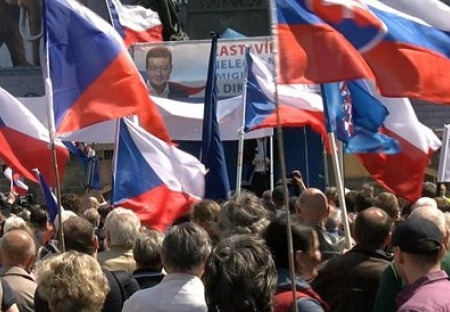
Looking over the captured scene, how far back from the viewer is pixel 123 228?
7195 millimetres

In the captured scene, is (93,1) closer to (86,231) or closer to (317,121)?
(317,121)

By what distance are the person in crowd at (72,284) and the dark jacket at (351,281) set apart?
1.49m

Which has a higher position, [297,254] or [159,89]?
[297,254]

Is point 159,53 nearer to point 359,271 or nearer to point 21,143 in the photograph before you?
point 21,143

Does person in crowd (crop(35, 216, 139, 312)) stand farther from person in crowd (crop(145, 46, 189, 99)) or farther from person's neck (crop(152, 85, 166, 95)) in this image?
person's neck (crop(152, 85, 166, 95))

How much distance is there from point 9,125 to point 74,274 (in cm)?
437

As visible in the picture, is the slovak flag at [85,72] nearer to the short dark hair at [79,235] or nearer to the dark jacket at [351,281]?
the short dark hair at [79,235]

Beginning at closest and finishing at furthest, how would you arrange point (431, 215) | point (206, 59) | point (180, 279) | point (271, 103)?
point (180, 279), point (431, 215), point (271, 103), point (206, 59)

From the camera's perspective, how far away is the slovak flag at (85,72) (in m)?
8.35

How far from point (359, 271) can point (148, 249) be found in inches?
45.6

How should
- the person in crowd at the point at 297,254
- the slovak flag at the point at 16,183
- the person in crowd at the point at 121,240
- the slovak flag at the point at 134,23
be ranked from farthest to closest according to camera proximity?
1. the slovak flag at the point at 134,23
2. the slovak flag at the point at 16,183
3. the person in crowd at the point at 121,240
4. the person in crowd at the point at 297,254

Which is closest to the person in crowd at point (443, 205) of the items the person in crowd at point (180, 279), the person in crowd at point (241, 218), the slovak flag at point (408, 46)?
the slovak flag at point (408, 46)

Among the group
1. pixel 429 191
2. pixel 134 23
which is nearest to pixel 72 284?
pixel 429 191

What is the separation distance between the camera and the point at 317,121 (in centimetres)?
1248
